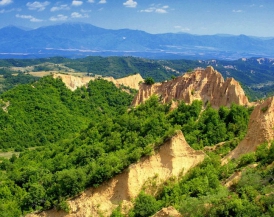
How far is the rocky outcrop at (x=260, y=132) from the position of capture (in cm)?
2523

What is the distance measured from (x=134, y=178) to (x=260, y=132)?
389 inches

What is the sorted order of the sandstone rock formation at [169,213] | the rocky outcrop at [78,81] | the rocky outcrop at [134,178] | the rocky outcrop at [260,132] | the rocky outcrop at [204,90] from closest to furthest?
the sandstone rock formation at [169,213], the rocky outcrop at [134,178], the rocky outcrop at [260,132], the rocky outcrop at [204,90], the rocky outcrop at [78,81]

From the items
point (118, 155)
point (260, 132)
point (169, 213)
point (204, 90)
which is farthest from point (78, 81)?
point (169, 213)

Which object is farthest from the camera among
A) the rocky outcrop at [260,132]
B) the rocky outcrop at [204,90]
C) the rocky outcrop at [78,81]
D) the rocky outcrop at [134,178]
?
the rocky outcrop at [78,81]

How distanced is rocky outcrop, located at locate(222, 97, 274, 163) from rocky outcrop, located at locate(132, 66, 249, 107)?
19544 mm

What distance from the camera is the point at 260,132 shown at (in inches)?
1001

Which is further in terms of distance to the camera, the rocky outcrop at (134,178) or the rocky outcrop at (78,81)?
the rocky outcrop at (78,81)

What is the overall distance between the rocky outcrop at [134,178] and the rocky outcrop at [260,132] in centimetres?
291

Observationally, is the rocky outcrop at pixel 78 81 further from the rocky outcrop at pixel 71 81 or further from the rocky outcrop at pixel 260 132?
the rocky outcrop at pixel 260 132

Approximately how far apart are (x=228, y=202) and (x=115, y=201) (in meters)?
10.8

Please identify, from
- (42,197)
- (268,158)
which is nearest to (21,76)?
(42,197)

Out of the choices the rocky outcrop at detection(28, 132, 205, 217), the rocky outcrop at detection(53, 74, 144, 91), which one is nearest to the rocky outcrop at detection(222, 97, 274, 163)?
the rocky outcrop at detection(28, 132, 205, 217)

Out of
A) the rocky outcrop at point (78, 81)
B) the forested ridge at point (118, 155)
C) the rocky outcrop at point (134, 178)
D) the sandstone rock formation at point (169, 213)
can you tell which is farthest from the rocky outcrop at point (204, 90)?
the sandstone rock formation at point (169, 213)

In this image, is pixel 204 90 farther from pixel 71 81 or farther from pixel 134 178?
pixel 71 81
